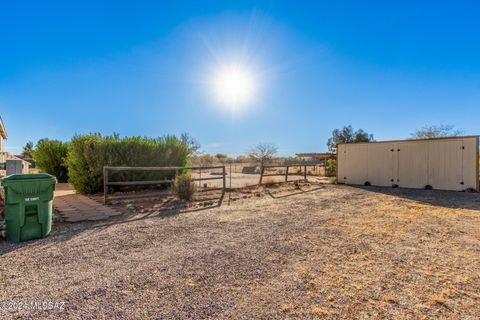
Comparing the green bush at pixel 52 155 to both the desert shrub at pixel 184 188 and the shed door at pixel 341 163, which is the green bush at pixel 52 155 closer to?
the desert shrub at pixel 184 188

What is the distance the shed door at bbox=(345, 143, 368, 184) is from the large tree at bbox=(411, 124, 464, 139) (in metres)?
19.7

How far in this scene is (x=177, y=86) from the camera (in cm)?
1388

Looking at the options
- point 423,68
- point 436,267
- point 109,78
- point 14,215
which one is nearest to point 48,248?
point 14,215

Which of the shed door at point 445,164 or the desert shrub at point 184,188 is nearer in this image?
the desert shrub at point 184,188

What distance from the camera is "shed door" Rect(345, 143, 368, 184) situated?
1303 centimetres

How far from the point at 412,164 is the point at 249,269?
11.9 metres

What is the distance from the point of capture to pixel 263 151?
36625 mm

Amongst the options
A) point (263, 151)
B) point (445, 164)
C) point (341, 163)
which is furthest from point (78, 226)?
point (263, 151)

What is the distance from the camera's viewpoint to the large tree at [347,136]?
107 feet

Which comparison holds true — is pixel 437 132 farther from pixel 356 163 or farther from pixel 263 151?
pixel 356 163

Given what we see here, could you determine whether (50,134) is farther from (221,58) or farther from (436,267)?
(436,267)

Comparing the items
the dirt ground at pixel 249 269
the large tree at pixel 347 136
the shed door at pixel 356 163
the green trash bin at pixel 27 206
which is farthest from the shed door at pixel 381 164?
the large tree at pixel 347 136

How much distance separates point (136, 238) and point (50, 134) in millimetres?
14267

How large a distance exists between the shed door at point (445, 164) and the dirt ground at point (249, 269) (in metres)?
6.76
